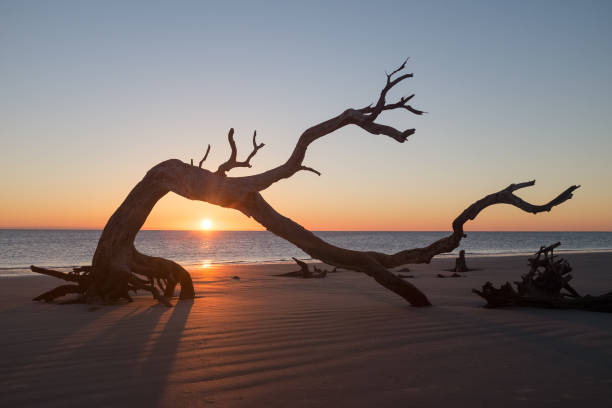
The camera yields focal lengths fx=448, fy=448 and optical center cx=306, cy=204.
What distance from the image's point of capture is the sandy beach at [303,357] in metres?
2.69

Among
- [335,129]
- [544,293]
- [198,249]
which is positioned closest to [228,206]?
[335,129]

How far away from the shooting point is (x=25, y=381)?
9.57 feet

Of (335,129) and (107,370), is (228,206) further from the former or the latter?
(107,370)

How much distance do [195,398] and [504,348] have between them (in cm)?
266

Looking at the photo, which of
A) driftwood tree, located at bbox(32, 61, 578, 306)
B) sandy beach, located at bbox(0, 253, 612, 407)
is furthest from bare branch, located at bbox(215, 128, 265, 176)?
sandy beach, located at bbox(0, 253, 612, 407)

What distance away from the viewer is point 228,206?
22.4 feet

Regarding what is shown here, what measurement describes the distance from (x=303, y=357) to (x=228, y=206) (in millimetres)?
3706

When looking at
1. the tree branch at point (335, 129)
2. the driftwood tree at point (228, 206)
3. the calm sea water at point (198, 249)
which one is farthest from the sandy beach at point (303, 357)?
the calm sea water at point (198, 249)

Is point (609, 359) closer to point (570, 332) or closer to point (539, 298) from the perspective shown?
point (570, 332)

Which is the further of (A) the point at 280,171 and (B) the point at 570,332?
(A) the point at 280,171

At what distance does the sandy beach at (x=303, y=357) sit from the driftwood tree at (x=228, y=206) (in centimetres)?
63

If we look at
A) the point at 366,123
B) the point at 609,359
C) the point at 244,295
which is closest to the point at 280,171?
the point at 366,123

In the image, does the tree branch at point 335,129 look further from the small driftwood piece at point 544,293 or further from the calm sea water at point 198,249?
the calm sea water at point 198,249

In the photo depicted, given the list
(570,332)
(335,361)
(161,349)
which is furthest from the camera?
(570,332)
